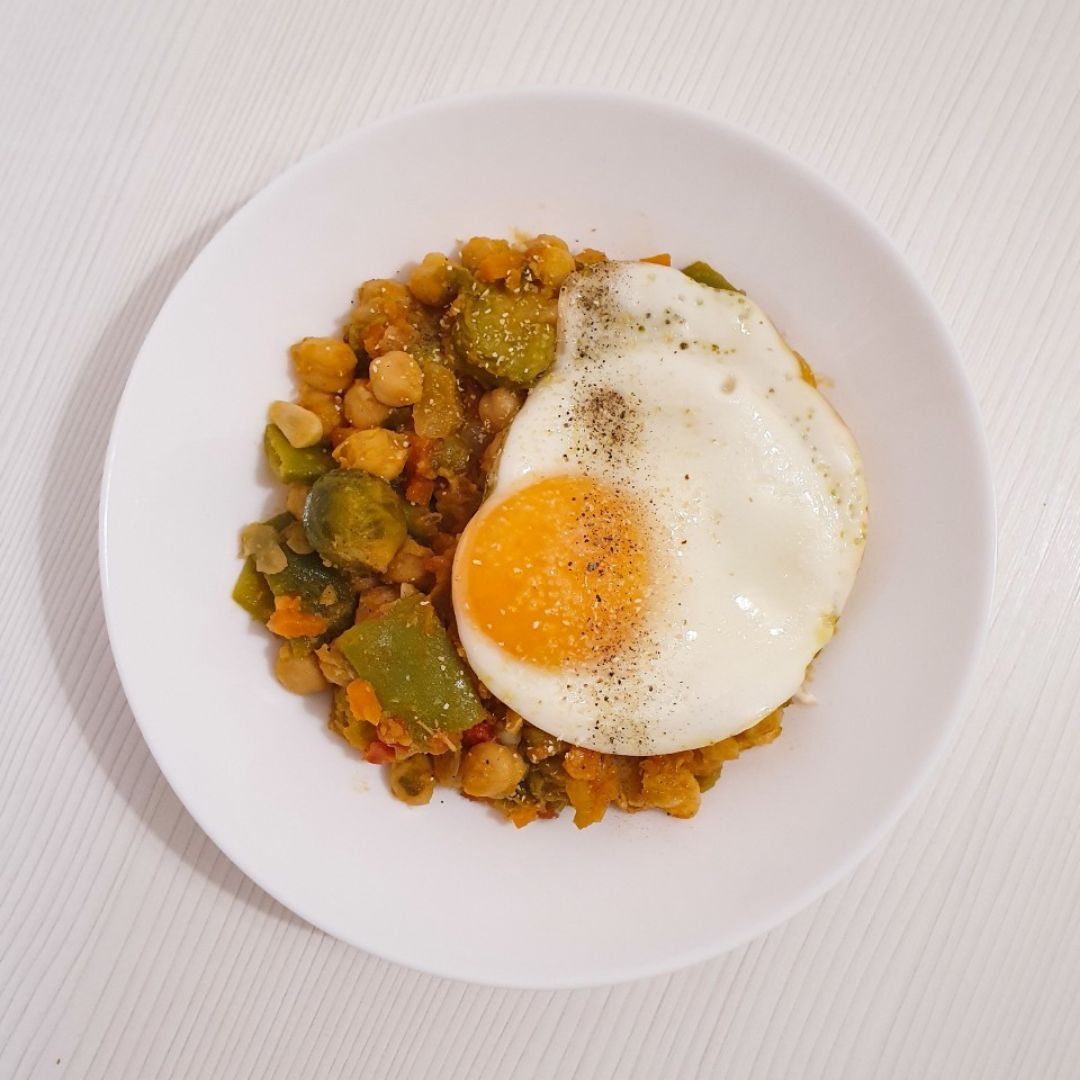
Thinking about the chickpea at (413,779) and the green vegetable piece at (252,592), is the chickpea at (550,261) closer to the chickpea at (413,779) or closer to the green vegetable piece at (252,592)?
the green vegetable piece at (252,592)

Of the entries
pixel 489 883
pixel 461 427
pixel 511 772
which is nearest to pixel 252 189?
pixel 461 427

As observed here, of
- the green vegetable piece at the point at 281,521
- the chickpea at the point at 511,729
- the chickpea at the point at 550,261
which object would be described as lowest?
the chickpea at the point at 511,729

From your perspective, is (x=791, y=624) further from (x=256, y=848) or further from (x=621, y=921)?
(x=256, y=848)

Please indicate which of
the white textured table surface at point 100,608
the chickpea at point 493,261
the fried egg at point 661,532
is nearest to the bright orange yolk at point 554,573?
the fried egg at point 661,532

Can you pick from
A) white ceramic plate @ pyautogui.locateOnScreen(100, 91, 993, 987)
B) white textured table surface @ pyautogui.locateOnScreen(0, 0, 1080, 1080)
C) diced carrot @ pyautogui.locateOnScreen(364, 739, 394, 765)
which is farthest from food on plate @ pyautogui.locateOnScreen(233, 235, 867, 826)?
white textured table surface @ pyautogui.locateOnScreen(0, 0, 1080, 1080)

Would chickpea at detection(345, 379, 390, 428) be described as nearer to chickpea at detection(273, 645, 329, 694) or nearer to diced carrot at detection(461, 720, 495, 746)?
chickpea at detection(273, 645, 329, 694)
